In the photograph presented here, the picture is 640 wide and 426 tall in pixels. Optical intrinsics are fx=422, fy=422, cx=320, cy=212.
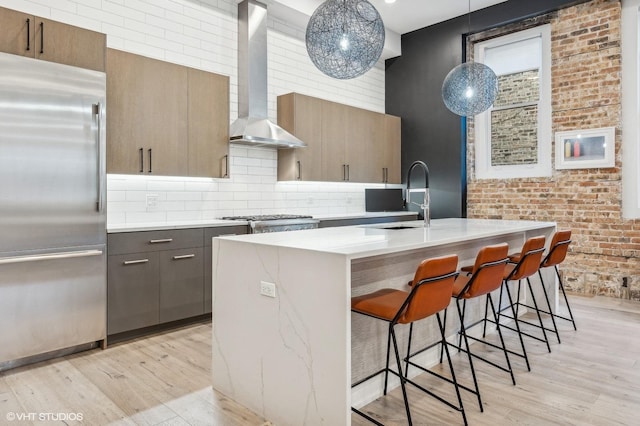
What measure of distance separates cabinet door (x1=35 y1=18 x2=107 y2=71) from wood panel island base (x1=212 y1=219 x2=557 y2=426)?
192 cm

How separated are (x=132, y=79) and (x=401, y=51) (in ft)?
14.8

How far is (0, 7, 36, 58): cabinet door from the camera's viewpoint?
2.89 metres

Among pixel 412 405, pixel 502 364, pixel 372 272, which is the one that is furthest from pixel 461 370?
pixel 372 272

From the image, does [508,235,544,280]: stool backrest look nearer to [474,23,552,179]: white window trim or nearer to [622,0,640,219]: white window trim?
[622,0,640,219]: white window trim

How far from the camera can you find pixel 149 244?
3.59 meters

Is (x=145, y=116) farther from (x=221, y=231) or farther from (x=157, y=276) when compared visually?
(x=157, y=276)

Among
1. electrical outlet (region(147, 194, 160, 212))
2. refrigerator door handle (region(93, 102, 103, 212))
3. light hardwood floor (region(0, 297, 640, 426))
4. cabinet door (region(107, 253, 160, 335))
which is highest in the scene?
refrigerator door handle (region(93, 102, 103, 212))

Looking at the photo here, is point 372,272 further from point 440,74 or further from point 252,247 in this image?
point 440,74

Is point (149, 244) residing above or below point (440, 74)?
below

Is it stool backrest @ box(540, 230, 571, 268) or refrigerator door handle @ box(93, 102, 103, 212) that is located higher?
refrigerator door handle @ box(93, 102, 103, 212)

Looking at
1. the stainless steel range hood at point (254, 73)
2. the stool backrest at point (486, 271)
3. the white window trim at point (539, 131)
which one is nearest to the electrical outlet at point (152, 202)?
the stainless steel range hood at point (254, 73)

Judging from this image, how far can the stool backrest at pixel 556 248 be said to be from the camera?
3.52m

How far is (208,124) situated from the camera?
4367 mm

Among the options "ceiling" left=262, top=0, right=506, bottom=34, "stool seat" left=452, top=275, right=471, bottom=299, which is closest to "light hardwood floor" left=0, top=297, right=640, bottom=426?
"stool seat" left=452, top=275, right=471, bottom=299
